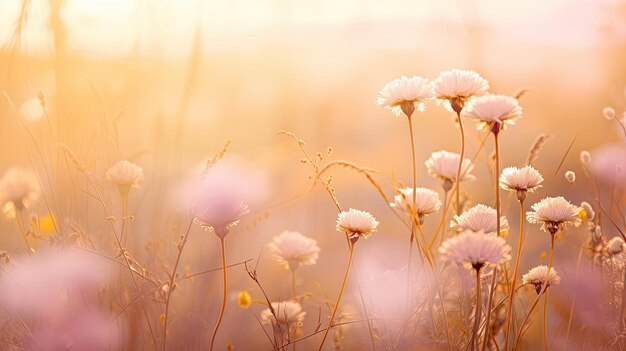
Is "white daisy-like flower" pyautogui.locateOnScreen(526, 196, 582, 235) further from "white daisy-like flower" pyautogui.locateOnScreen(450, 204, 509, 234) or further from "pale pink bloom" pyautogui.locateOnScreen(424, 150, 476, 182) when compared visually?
"pale pink bloom" pyautogui.locateOnScreen(424, 150, 476, 182)

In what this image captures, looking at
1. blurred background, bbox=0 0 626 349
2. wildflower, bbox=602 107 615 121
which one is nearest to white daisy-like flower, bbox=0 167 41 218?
blurred background, bbox=0 0 626 349

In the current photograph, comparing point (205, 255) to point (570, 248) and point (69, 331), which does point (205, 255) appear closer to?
point (69, 331)

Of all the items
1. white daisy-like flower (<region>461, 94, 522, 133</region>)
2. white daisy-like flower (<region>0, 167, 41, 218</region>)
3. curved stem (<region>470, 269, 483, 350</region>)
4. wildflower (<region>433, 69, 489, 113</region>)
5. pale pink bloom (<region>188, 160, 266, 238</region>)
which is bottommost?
curved stem (<region>470, 269, 483, 350</region>)

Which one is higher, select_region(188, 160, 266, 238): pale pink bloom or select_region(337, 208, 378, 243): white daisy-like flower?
select_region(188, 160, 266, 238): pale pink bloom

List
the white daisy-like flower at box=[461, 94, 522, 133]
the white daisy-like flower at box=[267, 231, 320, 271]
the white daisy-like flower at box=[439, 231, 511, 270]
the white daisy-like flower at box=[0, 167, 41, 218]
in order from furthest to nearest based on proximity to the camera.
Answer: the white daisy-like flower at box=[0, 167, 41, 218]
the white daisy-like flower at box=[267, 231, 320, 271]
the white daisy-like flower at box=[461, 94, 522, 133]
the white daisy-like flower at box=[439, 231, 511, 270]

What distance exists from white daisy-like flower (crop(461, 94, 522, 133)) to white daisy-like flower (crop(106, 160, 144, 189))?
496 millimetres

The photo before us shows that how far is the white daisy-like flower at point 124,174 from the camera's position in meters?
0.94

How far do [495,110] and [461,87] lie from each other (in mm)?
62

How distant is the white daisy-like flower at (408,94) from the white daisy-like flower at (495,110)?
84mm

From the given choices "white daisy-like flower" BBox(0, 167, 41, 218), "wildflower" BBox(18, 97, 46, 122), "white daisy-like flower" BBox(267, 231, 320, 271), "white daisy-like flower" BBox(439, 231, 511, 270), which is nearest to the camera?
"white daisy-like flower" BBox(439, 231, 511, 270)

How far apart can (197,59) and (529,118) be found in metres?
1.96

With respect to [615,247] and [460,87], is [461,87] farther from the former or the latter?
[615,247]

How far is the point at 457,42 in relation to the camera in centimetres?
260

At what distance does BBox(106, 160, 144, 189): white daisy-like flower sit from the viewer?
94cm
